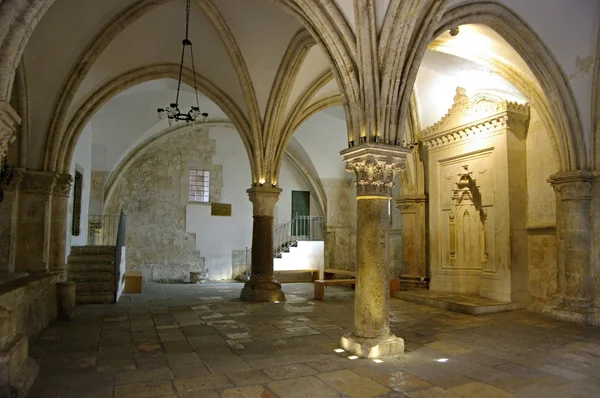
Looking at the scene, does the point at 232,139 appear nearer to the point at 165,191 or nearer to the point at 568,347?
the point at 165,191

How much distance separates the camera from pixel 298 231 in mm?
15258

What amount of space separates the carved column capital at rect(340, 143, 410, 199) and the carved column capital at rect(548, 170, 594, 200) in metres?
3.70

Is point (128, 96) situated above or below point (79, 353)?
above

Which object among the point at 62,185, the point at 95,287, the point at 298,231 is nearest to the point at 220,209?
the point at 298,231

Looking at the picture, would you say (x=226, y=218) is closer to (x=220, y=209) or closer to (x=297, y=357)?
(x=220, y=209)

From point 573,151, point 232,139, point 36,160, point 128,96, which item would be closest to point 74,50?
point 36,160

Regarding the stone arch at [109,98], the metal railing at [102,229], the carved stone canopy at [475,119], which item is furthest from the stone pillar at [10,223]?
the carved stone canopy at [475,119]

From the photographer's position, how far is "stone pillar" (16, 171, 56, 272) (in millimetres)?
7516

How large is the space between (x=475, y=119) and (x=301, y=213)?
7964 mm

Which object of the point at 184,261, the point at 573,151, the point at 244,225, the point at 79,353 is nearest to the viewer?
the point at 79,353

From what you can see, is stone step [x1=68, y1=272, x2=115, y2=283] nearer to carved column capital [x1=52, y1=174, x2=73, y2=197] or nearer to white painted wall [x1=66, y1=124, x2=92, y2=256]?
white painted wall [x1=66, y1=124, x2=92, y2=256]

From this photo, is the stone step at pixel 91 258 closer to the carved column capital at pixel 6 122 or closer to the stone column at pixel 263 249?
the stone column at pixel 263 249

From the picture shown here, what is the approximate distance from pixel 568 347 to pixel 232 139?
37.5 ft

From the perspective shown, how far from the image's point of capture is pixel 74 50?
741 cm
